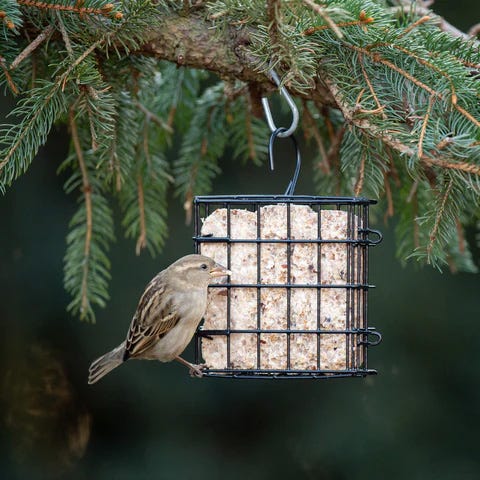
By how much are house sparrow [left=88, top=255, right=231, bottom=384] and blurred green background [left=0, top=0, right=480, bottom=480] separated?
5.77ft

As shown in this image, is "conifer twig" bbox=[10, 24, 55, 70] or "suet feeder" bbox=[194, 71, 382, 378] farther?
"suet feeder" bbox=[194, 71, 382, 378]

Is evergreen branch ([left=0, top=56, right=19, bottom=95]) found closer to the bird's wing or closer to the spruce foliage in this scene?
the spruce foliage

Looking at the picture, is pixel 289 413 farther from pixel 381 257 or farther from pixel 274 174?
pixel 274 174

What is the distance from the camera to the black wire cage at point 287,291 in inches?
116

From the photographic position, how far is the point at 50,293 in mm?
5035

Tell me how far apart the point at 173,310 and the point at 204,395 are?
2107 mm

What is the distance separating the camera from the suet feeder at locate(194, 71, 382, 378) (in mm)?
2951

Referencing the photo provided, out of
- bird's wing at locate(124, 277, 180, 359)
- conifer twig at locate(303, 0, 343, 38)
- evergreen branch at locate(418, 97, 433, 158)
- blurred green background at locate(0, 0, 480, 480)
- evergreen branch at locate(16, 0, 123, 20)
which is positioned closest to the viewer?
conifer twig at locate(303, 0, 343, 38)

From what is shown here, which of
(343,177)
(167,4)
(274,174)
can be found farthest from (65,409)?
(167,4)

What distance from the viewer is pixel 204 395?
5.12 m

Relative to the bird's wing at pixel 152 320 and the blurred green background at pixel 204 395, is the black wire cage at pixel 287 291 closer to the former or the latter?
the bird's wing at pixel 152 320

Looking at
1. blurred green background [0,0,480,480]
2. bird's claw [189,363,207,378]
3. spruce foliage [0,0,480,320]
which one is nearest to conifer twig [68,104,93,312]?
spruce foliage [0,0,480,320]

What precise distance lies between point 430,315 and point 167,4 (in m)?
2.83

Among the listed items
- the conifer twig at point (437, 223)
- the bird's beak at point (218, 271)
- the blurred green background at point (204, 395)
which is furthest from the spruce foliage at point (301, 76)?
the blurred green background at point (204, 395)
